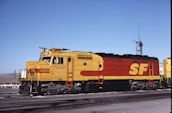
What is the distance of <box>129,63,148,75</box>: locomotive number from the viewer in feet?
71.9

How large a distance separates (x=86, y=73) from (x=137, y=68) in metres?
7.19

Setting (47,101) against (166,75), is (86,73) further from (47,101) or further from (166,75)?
(166,75)

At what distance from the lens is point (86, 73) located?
61.3ft

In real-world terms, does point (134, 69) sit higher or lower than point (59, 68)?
lower

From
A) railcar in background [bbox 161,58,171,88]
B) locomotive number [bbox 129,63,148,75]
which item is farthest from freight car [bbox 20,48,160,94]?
railcar in background [bbox 161,58,171,88]

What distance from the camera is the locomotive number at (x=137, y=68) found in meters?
21.9

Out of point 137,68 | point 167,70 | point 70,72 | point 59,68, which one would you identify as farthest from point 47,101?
point 167,70

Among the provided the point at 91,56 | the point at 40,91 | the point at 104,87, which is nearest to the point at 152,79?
the point at 104,87

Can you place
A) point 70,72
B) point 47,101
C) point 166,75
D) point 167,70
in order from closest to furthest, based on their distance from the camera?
point 47,101 < point 70,72 < point 166,75 < point 167,70

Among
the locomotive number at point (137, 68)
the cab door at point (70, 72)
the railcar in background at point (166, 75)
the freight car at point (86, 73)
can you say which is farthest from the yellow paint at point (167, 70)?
the cab door at point (70, 72)

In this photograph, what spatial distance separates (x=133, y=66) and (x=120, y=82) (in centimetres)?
267

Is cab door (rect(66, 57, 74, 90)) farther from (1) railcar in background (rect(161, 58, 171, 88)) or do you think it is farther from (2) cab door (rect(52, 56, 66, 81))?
(1) railcar in background (rect(161, 58, 171, 88))

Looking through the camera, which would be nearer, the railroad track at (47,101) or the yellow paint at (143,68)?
the railroad track at (47,101)

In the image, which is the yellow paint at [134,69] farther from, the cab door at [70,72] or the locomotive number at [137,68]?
the cab door at [70,72]
